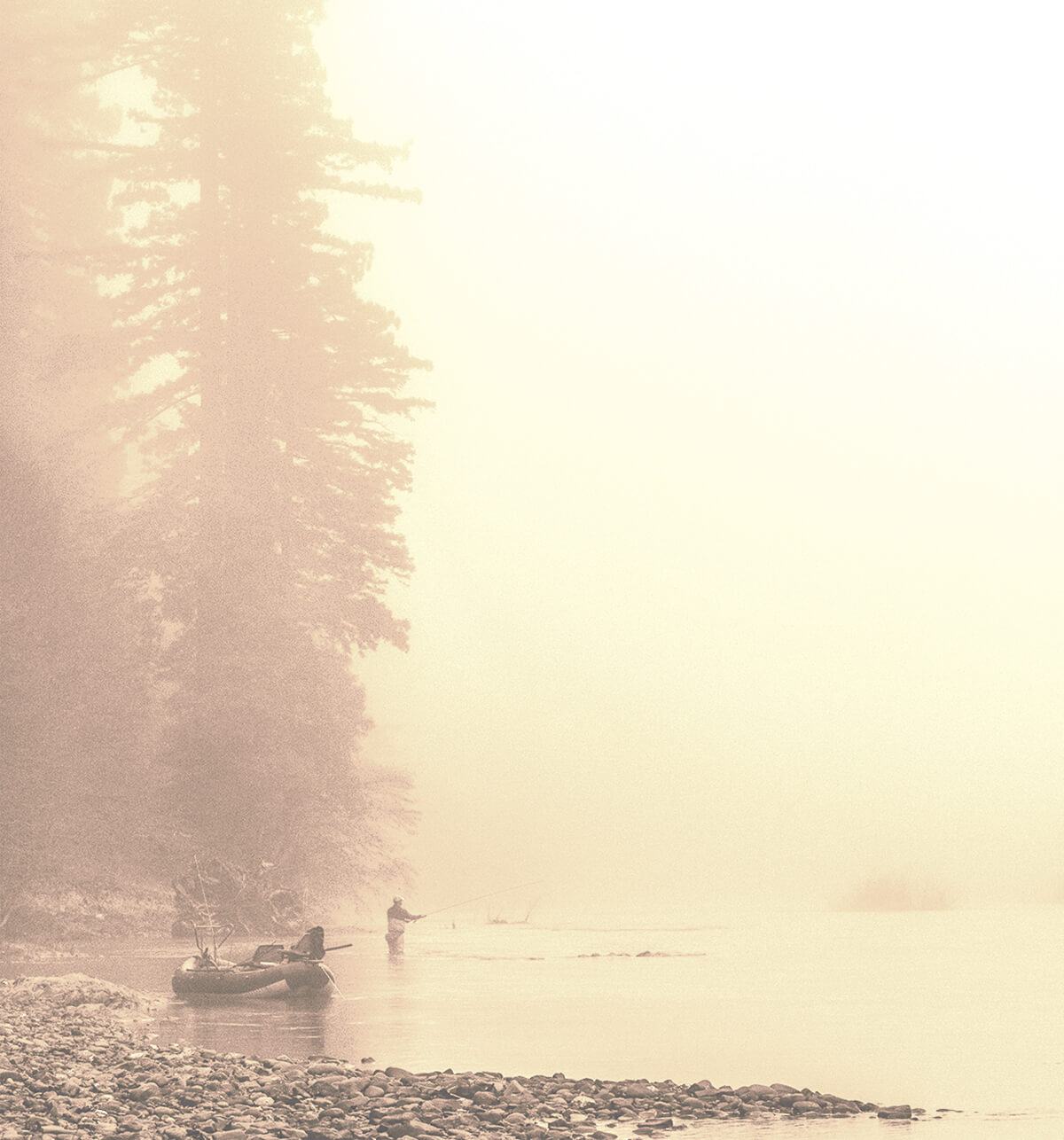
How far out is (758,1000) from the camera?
25625mm

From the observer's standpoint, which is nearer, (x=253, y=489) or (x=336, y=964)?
(x=336, y=964)

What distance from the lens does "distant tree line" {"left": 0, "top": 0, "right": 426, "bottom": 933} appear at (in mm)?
30312

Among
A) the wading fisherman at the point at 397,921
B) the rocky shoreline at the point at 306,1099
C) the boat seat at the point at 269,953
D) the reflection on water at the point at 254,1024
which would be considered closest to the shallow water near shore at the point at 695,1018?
the reflection on water at the point at 254,1024

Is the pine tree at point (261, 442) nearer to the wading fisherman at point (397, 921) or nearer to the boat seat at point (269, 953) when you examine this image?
the wading fisherman at point (397, 921)

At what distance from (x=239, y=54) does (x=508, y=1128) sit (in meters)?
30.2

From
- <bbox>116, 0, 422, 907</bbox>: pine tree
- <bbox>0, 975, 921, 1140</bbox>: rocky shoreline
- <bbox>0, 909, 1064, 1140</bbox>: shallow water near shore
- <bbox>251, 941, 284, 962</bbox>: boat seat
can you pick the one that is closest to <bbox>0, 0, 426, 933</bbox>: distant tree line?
<bbox>116, 0, 422, 907</bbox>: pine tree

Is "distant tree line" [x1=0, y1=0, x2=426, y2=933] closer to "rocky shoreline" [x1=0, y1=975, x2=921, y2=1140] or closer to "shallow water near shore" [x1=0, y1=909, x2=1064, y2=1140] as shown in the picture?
"shallow water near shore" [x1=0, y1=909, x2=1064, y2=1140]

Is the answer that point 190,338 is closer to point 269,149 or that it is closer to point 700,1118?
point 269,149

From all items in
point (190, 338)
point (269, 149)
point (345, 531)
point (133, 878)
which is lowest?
point (133, 878)

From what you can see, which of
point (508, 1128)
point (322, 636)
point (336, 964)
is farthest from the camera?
point (322, 636)

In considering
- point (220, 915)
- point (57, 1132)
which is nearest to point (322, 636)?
point (220, 915)

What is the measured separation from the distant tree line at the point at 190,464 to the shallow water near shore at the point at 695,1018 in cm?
302

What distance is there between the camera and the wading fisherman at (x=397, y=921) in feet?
105

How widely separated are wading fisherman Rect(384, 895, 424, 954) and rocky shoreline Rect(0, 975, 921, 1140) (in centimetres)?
1608
